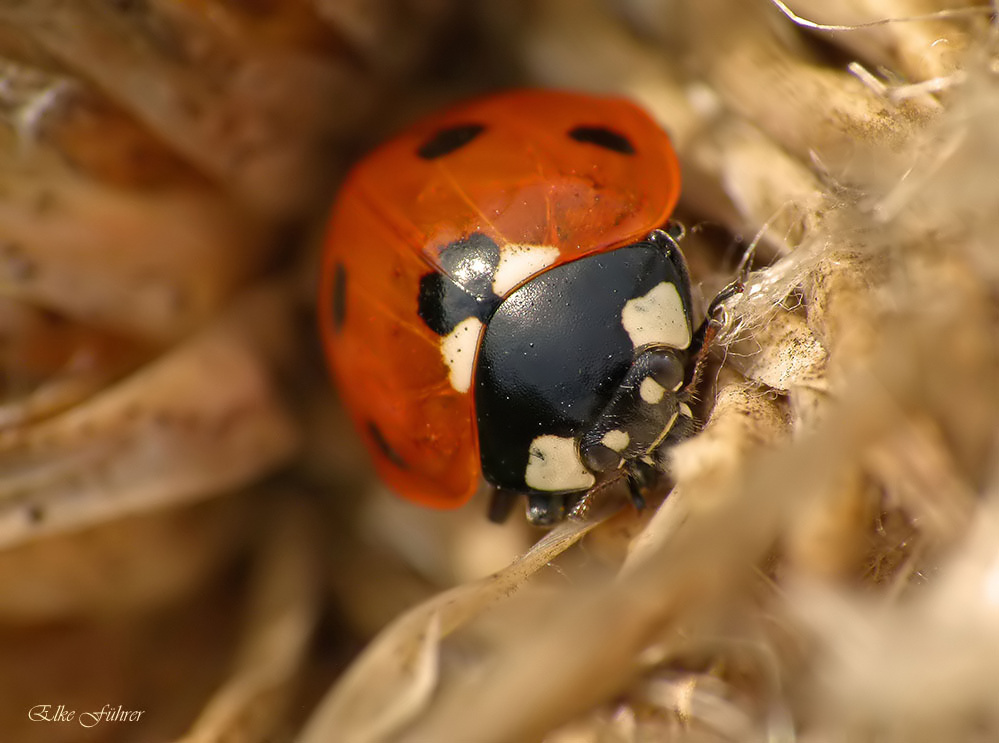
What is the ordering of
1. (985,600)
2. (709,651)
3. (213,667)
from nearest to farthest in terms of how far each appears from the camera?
(985,600), (709,651), (213,667)

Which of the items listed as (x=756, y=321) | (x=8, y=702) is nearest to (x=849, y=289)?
(x=756, y=321)

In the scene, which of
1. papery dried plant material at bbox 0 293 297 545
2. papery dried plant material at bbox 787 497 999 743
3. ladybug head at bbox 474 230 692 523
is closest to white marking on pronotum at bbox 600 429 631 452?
ladybug head at bbox 474 230 692 523

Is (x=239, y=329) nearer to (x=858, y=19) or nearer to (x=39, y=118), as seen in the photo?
(x=39, y=118)

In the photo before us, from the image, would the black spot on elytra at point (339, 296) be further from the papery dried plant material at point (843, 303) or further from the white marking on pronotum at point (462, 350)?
the papery dried plant material at point (843, 303)

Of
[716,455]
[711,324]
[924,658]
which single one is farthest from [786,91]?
[924,658]

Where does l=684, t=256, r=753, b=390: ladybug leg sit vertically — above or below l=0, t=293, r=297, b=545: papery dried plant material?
above

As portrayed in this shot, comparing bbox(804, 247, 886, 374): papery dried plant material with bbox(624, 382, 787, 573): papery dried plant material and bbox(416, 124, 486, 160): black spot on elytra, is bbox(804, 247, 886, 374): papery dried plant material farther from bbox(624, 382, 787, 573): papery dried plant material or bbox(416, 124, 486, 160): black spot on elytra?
bbox(416, 124, 486, 160): black spot on elytra
